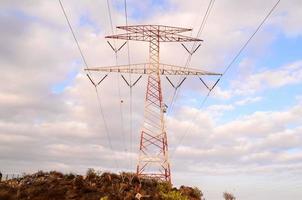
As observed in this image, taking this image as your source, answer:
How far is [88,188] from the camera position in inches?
1538

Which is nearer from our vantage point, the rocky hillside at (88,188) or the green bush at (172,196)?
the rocky hillside at (88,188)

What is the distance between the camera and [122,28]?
48.9m

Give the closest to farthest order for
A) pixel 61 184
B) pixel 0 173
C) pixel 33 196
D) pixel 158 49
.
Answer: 1. pixel 33 196
2. pixel 61 184
3. pixel 0 173
4. pixel 158 49

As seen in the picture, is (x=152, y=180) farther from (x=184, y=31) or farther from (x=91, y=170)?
(x=184, y=31)

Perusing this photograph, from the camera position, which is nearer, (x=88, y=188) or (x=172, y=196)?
(x=172, y=196)

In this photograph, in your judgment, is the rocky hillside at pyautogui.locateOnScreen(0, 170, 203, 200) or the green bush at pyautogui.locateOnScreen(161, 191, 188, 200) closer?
the rocky hillside at pyautogui.locateOnScreen(0, 170, 203, 200)

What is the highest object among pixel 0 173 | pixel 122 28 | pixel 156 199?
pixel 122 28

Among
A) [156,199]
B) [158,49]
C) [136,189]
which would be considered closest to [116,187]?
[136,189]

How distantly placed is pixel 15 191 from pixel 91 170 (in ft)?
38.4

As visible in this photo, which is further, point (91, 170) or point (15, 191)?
point (91, 170)

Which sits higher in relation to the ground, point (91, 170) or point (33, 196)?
point (91, 170)

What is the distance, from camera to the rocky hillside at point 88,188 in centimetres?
3659

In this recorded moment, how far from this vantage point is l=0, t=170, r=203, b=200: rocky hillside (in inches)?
1441

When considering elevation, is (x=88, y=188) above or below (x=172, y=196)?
above
